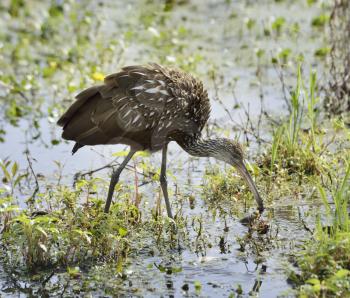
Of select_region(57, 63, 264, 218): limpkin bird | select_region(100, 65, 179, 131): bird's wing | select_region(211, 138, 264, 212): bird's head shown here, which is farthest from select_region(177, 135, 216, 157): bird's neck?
select_region(100, 65, 179, 131): bird's wing

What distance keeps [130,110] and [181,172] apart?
1.38m

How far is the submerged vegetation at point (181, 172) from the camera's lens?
197 inches

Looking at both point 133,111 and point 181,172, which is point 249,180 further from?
point 181,172

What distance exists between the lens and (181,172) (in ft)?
23.3

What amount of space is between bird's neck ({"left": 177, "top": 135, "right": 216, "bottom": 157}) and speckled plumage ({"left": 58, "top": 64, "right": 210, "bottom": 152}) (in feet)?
0.70

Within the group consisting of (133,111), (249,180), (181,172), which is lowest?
(249,180)

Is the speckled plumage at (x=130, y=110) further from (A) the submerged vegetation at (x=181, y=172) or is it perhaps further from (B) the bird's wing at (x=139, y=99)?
(A) the submerged vegetation at (x=181, y=172)

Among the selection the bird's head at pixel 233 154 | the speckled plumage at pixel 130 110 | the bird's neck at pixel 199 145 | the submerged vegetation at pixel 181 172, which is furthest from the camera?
the bird's neck at pixel 199 145

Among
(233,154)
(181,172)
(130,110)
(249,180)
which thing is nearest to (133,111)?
(130,110)

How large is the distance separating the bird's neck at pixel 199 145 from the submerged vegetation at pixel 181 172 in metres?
0.39

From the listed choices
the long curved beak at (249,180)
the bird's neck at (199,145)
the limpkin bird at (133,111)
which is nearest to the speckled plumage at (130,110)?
the limpkin bird at (133,111)

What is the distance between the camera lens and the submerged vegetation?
16.4 feet

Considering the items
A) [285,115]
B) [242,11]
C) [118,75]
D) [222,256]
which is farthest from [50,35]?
[222,256]

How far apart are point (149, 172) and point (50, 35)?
4365 mm
